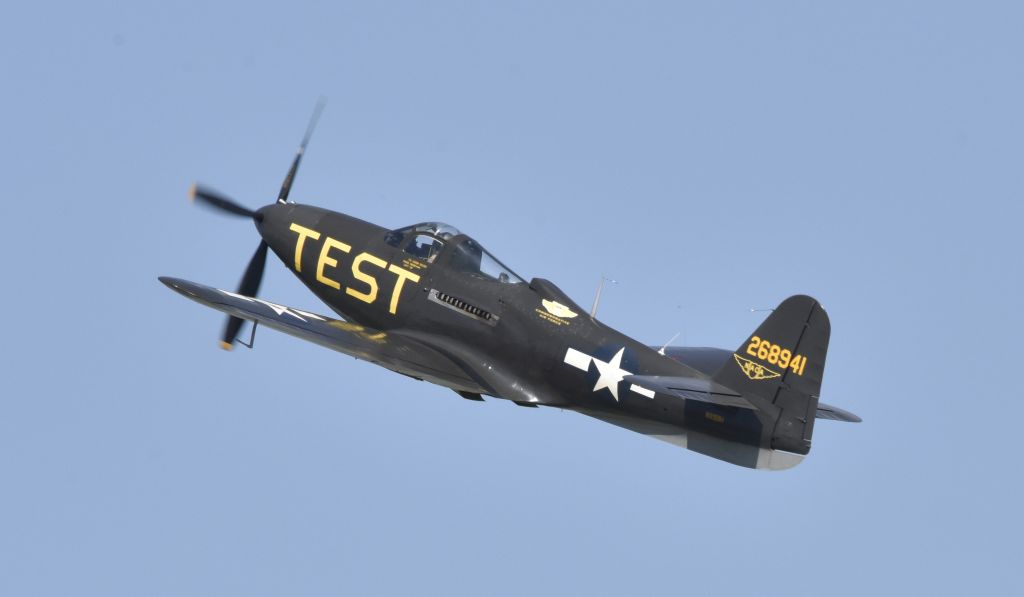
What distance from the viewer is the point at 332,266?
888 inches

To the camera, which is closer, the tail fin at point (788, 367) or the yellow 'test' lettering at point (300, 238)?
the tail fin at point (788, 367)

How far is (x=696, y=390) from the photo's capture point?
18562 millimetres

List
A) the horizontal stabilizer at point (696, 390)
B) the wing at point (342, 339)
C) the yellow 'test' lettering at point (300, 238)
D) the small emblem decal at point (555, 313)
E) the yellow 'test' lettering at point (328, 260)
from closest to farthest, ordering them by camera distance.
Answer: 1. the horizontal stabilizer at point (696, 390)
2. the wing at point (342, 339)
3. the small emblem decal at point (555, 313)
4. the yellow 'test' lettering at point (328, 260)
5. the yellow 'test' lettering at point (300, 238)

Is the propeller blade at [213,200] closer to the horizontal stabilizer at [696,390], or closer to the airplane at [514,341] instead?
the airplane at [514,341]

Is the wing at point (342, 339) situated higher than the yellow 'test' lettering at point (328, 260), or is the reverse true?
the yellow 'test' lettering at point (328, 260)

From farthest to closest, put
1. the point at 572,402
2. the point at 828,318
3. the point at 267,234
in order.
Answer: the point at 267,234
the point at 572,402
the point at 828,318

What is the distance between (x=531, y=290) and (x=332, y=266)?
3363 millimetres

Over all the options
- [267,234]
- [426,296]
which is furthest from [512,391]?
[267,234]

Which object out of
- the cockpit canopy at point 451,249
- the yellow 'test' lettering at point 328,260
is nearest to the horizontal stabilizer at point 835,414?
the cockpit canopy at point 451,249

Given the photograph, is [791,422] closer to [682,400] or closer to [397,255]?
[682,400]

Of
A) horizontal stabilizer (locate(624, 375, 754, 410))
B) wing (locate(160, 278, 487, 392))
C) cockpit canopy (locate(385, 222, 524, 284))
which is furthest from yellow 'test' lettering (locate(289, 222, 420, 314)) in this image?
horizontal stabilizer (locate(624, 375, 754, 410))

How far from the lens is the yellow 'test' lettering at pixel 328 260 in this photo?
22500mm

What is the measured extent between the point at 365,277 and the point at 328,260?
80cm

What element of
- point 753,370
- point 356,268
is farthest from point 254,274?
point 753,370
